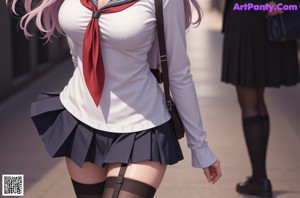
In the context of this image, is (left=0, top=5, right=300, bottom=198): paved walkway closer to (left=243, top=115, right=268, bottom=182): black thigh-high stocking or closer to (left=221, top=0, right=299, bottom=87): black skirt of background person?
(left=243, top=115, right=268, bottom=182): black thigh-high stocking

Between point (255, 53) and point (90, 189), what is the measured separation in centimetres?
237

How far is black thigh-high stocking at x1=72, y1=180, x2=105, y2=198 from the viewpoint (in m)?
3.06

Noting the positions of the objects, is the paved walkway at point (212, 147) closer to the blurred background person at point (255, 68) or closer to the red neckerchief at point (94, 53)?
the blurred background person at point (255, 68)

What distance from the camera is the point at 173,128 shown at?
3035mm

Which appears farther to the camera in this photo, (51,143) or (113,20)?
(51,143)

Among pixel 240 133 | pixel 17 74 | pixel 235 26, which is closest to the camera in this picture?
pixel 235 26

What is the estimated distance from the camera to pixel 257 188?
5.22m

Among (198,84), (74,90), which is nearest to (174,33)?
(74,90)

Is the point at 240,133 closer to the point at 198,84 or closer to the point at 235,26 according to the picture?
the point at 235,26

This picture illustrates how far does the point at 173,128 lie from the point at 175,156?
135 millimetres

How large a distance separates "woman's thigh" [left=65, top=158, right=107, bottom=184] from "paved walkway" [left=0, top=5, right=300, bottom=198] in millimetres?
2381

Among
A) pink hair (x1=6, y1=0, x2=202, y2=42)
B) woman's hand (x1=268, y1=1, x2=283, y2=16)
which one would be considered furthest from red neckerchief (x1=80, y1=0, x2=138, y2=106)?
woman's hand (x1=268, y1=1, x2=283, y2=16)

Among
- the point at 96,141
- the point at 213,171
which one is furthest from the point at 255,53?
the point at 96,141

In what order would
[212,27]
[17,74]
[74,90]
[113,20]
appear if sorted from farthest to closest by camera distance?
[212,27] < [17,74] < [74,90] < [113,20]
